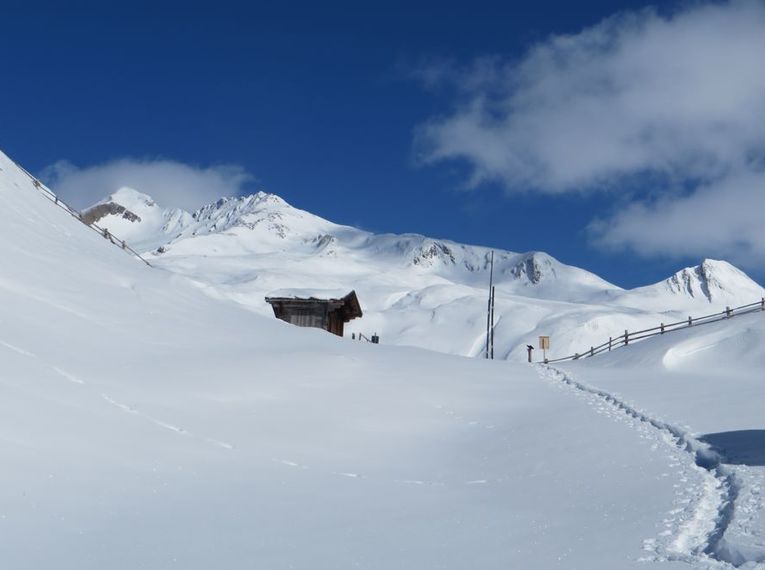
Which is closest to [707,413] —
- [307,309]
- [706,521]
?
[706,521]

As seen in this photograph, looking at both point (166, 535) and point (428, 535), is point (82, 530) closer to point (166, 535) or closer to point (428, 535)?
point (166, 535)

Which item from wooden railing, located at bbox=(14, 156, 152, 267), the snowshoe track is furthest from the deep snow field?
wooden railing, located at bbox=(14, 156, 152, 267)

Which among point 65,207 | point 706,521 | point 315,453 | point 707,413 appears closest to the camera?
point 706,521

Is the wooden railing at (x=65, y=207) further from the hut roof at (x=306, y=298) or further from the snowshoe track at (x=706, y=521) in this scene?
the snowshoe track at (x=706, y=521)

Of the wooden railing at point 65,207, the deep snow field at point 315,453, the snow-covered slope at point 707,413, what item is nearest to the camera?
the snow-covered slope at point 707,413

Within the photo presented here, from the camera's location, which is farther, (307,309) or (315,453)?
(307,309)

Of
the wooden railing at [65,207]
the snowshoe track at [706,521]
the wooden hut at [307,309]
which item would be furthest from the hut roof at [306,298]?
the snowshoe track at [706,521]

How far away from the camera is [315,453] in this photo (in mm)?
12922

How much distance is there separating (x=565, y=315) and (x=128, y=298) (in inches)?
4356

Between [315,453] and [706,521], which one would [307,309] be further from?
[706,521]

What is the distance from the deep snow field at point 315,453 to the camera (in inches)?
297

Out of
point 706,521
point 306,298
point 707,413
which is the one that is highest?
point 306,298

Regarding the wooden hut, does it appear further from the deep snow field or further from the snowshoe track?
the snowshoe track

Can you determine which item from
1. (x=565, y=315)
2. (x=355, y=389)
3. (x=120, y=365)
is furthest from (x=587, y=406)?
(x=565, y=315)
